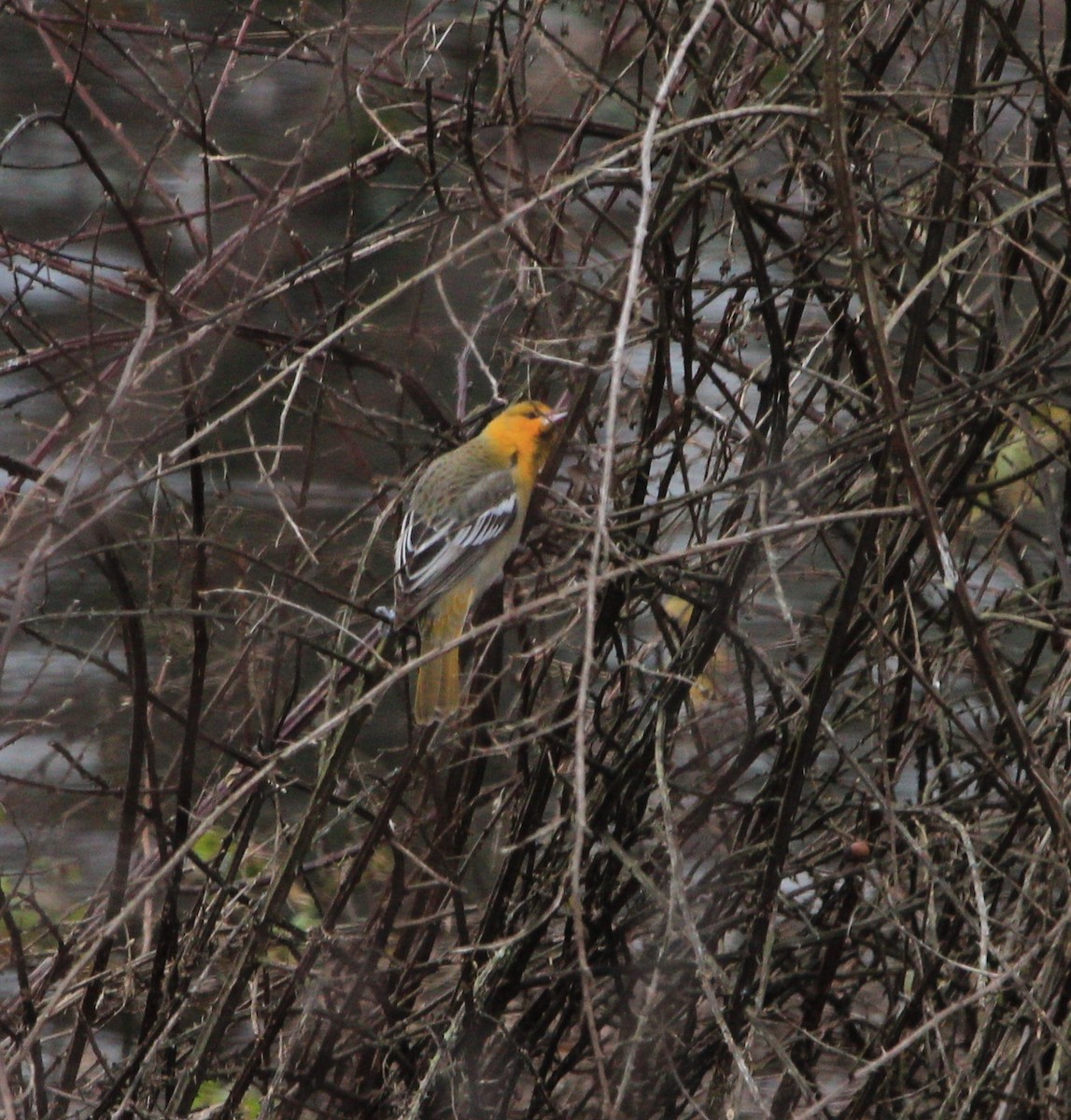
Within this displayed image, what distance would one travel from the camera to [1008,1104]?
2521mm

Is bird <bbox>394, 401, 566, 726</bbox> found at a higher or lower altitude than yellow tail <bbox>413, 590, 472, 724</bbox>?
higher

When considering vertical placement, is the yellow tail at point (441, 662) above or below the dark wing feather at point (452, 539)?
below

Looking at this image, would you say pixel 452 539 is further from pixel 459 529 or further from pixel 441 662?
pixel 441 662

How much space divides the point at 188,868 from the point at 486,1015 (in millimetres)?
1627

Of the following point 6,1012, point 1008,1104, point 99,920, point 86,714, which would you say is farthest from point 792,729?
point 86,714

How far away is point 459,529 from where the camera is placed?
3.92 metres

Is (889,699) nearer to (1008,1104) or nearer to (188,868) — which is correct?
(1008,1104)

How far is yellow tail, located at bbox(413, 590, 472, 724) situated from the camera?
3.46m

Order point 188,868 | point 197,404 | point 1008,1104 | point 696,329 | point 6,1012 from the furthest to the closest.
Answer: point 188,868 < point 6,1012 < point 696,329 < point 197,404 < point 1008,1104

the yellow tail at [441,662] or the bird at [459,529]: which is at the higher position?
the bird at [459,529]

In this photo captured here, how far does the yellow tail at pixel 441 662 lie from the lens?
11.4 ft

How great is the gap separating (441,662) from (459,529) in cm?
48

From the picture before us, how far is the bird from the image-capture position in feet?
11.4

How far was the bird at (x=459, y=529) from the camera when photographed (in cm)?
348
